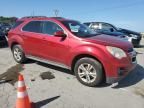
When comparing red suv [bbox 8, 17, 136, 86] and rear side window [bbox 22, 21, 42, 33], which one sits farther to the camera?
rear side window [bbox 22, 21, 42, 33]

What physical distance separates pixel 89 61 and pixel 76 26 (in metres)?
1.60

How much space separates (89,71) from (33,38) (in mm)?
2443

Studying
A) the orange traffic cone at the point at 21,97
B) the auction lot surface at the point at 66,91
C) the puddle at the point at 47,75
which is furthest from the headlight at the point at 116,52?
the orange traffic cone at the point at 21,97

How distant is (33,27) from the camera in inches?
290

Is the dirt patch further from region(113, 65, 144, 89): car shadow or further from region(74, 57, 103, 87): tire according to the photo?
region(74, 57, 103, 87): tire

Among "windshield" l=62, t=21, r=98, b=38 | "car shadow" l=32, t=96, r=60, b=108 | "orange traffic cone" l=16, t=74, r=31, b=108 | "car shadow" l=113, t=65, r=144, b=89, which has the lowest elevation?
"car shadow" l=32, t=96, r=60, b=108

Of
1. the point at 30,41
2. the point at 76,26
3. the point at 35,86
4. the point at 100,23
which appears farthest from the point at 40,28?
the point at 100,23

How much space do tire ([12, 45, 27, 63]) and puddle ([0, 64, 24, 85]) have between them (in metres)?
0.25

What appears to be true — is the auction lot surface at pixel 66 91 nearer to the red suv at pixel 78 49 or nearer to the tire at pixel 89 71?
the tire at pixel 89 71

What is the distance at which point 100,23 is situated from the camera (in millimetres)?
15070

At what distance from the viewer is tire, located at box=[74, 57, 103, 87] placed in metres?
5.53

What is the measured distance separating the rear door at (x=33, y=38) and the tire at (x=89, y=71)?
65.6 inches

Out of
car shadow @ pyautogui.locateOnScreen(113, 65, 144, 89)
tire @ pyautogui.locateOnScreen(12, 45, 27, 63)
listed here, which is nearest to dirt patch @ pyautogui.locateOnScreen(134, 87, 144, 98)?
car shadow @ pyautogui.locateOnScreen(113, 65, 144, 89)

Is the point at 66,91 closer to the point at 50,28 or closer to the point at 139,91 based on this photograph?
the point at 139,91
